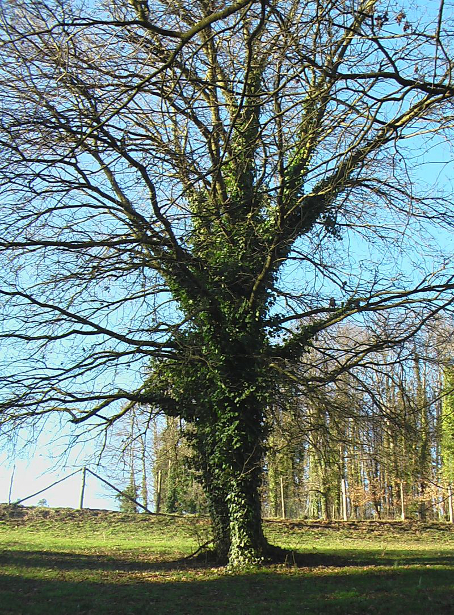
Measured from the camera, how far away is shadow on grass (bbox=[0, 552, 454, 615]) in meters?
7.97

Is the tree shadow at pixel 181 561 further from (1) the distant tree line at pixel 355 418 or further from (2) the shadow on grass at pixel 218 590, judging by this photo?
(1) the distant tree line at pixel 355 418

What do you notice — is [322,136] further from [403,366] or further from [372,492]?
[372,492]

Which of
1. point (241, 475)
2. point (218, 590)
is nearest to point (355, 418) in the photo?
point (241, 475)

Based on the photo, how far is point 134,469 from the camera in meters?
13.2

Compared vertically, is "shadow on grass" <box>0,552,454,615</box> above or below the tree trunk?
below

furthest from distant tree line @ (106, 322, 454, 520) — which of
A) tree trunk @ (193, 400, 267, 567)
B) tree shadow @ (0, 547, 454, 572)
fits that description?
tree shadow @ (0, 547, 454, 572)

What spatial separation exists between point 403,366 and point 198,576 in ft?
16.7

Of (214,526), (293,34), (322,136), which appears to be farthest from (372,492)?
(293,34)

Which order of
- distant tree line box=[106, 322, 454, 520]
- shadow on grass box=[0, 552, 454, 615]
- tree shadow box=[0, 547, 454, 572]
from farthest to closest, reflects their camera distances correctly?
tree shadow box=[0, 547, 454, 572], distant tree line box=[106, 322, 454, 520], shadow on grass box=[0, 552, 454, 615]

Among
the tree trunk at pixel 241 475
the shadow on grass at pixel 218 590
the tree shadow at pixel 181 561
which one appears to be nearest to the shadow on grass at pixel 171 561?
the tree shadow at pixel 181 561

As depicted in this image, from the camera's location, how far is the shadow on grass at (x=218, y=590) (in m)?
7.97

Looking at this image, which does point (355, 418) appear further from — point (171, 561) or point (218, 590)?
point (171, 561)

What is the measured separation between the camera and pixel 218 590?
933 cm

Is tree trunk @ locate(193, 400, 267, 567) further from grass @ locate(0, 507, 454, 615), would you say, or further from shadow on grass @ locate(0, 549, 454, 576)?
shadow on grass @ locate(0, 549, 454, 576)
